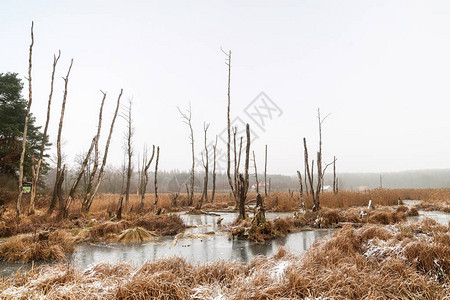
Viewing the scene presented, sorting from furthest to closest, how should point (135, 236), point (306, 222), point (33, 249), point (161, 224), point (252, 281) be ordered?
1. point (306, 222)
2. point (161, 224)
3. point (135, 236)
4. point (33, 249)
5. point (252, 281)

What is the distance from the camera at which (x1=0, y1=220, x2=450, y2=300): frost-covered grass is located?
2928 millimetres

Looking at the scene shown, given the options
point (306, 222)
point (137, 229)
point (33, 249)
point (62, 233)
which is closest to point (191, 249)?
point (137, 229)

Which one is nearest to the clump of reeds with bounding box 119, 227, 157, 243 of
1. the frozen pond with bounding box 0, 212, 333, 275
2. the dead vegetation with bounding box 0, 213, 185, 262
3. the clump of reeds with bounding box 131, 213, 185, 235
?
the dead vegetation with bounding box 0, 213, 185, 262

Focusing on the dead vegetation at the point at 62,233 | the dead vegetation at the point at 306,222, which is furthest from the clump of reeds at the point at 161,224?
the dead vegetation at the point at 306,222

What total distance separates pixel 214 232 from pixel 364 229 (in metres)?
4.38

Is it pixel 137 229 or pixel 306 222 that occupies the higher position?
pixel 137 229

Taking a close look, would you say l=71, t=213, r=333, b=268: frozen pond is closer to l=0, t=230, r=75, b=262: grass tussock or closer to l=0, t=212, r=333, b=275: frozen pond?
l=0, t=212, r=333, b=275: frozen pond

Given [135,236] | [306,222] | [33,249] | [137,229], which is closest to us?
[33,249]

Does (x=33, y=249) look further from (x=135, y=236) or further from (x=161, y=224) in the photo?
(x=161, y=224)

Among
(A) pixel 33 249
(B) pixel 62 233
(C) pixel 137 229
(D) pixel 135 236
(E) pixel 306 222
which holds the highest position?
(B) pixel 62 233

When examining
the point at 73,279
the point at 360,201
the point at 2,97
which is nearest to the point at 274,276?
the point at 73,279

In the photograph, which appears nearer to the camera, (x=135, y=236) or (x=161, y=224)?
(x=135, y=236)

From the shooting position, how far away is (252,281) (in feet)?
10.6

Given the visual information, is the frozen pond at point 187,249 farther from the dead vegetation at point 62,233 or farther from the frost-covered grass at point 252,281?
the frost-covered grass at point 252,281
